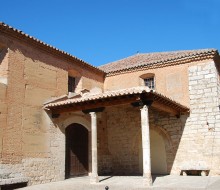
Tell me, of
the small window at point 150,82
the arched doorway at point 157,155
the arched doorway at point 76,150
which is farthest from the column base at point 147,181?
the small window at point 150,82

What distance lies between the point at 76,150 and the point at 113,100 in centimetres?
364

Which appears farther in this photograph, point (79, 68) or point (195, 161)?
point (79, 68)

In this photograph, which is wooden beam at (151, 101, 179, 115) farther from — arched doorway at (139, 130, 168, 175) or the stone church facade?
arched doorway at (139, 130, 168, 175)

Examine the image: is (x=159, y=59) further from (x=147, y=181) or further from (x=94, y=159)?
(x=147, y=181)

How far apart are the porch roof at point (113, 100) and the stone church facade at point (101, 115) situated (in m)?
0.04

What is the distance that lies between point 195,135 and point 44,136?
6.59 meters

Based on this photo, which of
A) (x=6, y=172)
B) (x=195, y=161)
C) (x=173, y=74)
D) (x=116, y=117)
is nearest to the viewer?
(x=6, y=172)

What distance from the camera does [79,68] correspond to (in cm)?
1454

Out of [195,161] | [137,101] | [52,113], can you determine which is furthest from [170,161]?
[52,113]

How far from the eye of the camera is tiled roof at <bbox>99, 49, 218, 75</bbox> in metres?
13.8

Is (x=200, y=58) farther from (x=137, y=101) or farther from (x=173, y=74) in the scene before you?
(x=137, y=101)

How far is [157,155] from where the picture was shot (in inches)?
574

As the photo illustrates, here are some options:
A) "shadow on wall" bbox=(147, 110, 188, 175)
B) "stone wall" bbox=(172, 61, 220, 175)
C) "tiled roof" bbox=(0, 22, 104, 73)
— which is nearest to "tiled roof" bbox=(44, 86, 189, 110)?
"stone wall" bbox=(172, 61, 220, 175)

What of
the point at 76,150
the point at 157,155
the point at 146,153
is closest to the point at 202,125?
the point at 157,155
